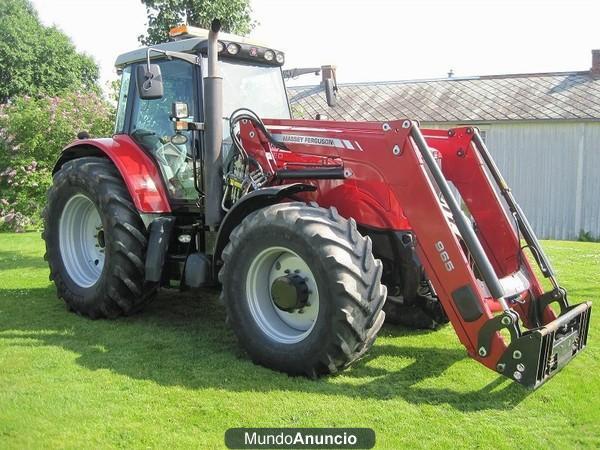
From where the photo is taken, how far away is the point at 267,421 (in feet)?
11.1

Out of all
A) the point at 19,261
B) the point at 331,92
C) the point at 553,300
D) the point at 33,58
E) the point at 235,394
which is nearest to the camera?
the point at 235,394

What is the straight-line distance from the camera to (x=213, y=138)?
16.1 ft

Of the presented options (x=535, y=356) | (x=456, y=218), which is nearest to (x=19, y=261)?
(x=456, y=218)

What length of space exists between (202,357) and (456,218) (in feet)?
6.76

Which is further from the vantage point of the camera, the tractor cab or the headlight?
the headlight

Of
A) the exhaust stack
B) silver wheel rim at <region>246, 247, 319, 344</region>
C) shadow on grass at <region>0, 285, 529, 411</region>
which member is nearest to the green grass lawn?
shadow on grass at <region>0, 285, 529, 411</region>

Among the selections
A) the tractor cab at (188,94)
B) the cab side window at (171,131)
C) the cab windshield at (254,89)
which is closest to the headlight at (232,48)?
the tractor cab at (188,94)

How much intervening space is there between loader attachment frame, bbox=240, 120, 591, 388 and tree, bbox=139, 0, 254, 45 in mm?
5849

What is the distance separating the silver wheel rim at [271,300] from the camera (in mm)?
4199

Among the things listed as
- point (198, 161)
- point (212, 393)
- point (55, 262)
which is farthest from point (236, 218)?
point (55, 262)

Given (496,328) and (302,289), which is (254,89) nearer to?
(302,289)

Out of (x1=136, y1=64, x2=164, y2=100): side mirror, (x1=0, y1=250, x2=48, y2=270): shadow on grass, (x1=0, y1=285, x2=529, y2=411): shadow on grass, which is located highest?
(x1=136, y1=64, x2=164, y2=100): side mirror

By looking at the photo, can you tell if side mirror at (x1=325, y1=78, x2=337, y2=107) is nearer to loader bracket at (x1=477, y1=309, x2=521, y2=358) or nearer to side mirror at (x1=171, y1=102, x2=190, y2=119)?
side mirror at (x1=171, y1=102, x2=190, y2=119)

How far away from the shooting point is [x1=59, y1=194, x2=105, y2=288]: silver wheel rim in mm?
5961
